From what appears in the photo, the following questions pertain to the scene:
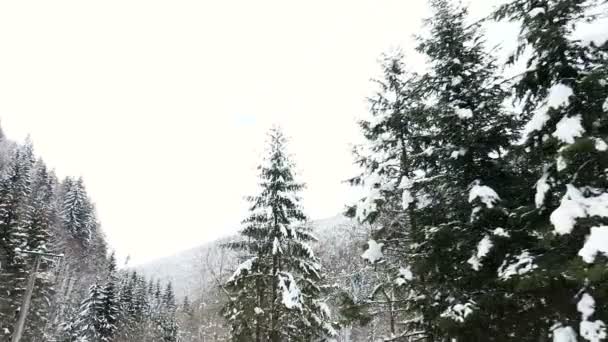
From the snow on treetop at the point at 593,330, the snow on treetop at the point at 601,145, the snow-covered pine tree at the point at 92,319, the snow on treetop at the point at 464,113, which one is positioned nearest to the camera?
the snow on treetop at the point at 593,330

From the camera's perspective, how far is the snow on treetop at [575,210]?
6.14 metres

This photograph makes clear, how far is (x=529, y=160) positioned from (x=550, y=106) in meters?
1.79

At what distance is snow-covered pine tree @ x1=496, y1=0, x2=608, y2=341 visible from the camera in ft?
20.4

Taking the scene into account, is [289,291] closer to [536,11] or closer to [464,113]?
[464,113]

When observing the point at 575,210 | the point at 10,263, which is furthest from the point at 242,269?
the point at 10,263

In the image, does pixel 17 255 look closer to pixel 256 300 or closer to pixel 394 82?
pixel 256 300

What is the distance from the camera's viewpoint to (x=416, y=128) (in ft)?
41.4

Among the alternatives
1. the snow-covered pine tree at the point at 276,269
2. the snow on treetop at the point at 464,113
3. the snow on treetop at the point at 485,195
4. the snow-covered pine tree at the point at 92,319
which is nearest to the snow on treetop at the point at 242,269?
the snow-covered pine tree at the point at 276,269

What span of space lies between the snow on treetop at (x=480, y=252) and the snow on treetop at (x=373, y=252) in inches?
120

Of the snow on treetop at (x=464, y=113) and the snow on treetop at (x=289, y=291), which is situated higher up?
the snow on treetop at (x=464, y=113)

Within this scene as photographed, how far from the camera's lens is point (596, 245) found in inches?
225

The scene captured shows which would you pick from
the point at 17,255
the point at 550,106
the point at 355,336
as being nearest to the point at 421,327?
the point at 550,106

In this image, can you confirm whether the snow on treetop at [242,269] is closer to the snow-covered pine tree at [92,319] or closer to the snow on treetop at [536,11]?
the snow on treetop at [536,11]

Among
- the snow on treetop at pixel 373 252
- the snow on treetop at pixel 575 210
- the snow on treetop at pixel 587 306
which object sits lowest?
the snow on treetop at pixel 587 306
